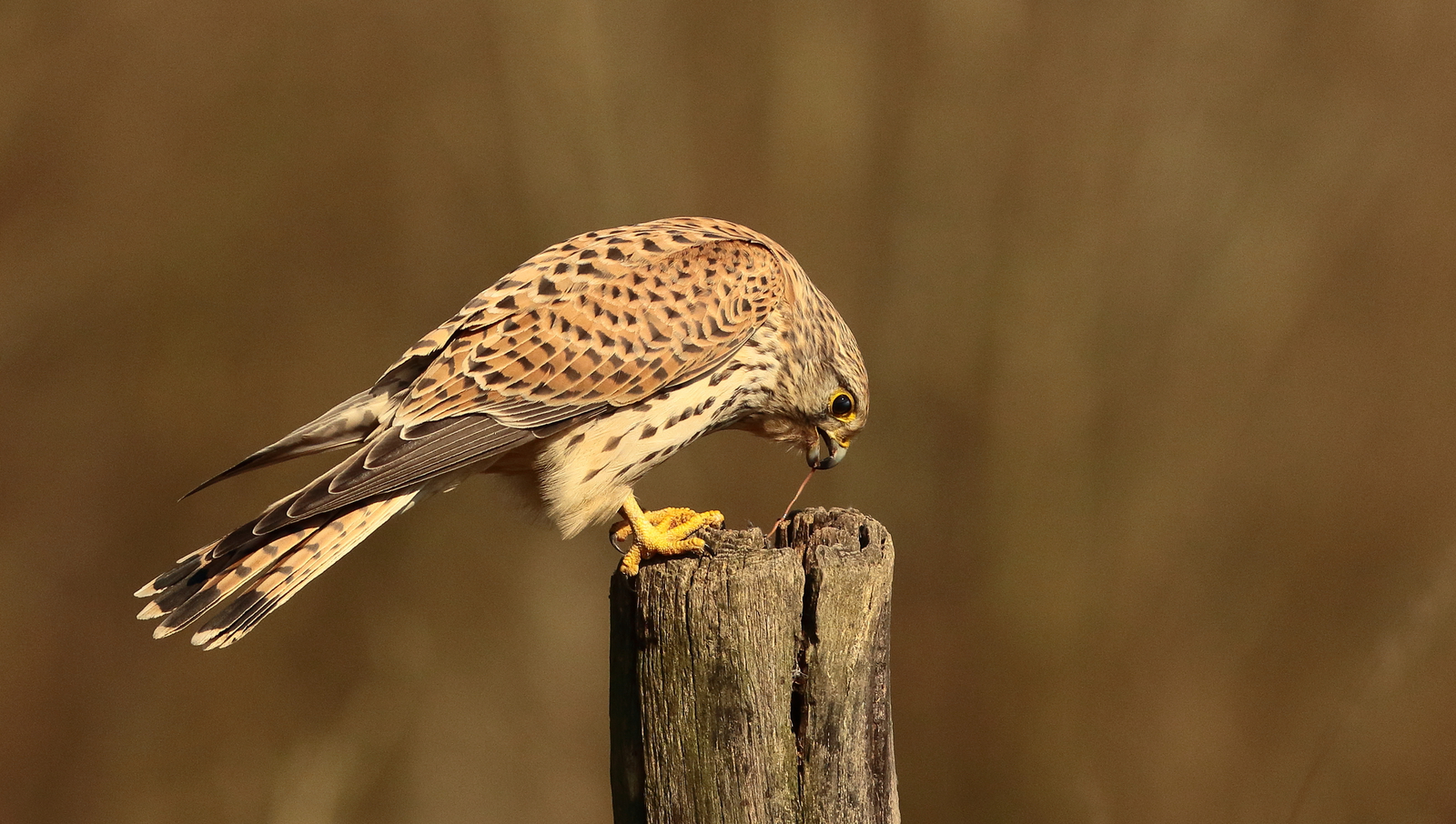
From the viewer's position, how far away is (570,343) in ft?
10.7

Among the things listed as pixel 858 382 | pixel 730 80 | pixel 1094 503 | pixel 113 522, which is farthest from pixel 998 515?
pixel 113 522

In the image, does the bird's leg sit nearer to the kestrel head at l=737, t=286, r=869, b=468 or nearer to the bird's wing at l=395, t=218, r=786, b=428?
the bird's wing at l=395, t=218, r=786, b=428

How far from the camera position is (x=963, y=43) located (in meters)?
4.52

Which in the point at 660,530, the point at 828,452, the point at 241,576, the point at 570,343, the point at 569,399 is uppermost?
the point at 570,343

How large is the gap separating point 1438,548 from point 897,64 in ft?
8.97

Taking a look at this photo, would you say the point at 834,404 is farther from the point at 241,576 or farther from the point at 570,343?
the point at 241,576

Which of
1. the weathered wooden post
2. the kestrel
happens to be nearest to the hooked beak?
the kestrel

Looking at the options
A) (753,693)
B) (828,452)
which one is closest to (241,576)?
(753,693)

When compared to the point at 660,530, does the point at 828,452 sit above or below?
below

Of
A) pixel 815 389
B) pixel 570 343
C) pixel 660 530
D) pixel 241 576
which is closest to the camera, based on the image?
pixel 241 576

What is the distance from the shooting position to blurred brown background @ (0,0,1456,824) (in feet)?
14.6

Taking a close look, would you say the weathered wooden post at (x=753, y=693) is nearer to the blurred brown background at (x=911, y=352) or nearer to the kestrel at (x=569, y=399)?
the kestrel at (x=569, y=399)

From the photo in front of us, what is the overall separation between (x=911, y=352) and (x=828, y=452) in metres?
0.84

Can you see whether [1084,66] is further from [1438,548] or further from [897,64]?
[1438,548]
